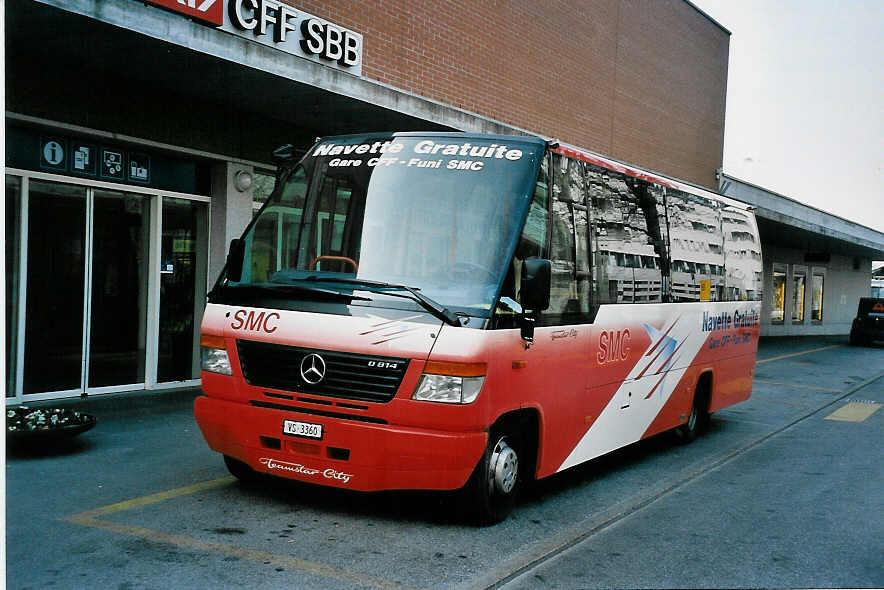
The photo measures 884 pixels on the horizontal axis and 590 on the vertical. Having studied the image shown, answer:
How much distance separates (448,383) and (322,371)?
84 centimetres

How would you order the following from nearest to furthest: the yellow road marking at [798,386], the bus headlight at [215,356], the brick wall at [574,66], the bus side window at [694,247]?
1. the bus headlight at [215,356]
2. the bus side window at [694,247]
3. the brick wall at [574,66]
4. the yellow road marking at [798,386]

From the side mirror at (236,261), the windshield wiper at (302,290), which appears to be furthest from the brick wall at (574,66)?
the windshield wiper at (302,290)

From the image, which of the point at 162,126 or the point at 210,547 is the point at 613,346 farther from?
the point at 162,126

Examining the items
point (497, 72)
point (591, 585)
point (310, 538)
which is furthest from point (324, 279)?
point (497, 72)

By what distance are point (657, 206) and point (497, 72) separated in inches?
373

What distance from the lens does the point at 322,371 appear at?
225 inches

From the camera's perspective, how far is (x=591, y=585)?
496 cm

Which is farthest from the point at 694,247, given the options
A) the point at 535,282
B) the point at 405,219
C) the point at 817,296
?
the point at 817,296

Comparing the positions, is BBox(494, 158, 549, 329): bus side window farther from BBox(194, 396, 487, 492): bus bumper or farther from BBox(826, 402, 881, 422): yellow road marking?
BBox(826, 402, 881, 422): yellow road marking

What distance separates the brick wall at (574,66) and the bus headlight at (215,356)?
6.87 m

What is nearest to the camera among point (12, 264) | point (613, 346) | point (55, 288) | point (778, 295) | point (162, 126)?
Result: point (613, 346)

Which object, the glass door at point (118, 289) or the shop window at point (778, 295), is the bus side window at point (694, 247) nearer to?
the glass door at point (118, 289)

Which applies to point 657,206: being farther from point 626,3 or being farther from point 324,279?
point 626,3

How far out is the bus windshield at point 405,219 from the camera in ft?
19.4
